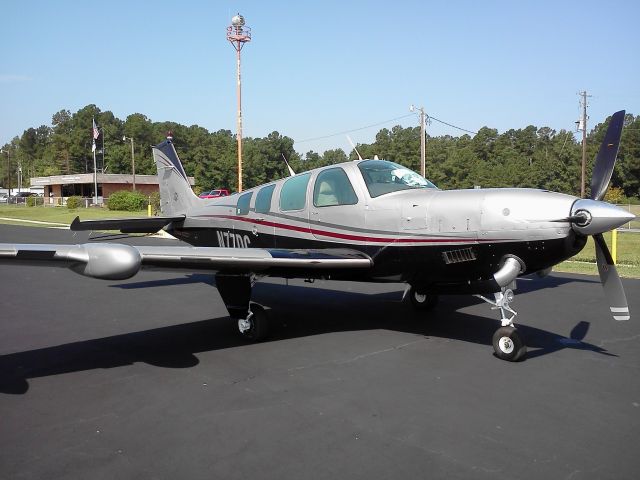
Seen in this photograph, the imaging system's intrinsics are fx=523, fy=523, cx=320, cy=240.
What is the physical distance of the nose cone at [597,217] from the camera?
551cm

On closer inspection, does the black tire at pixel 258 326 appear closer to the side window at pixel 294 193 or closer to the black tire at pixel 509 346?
the side window at pixel 294 193

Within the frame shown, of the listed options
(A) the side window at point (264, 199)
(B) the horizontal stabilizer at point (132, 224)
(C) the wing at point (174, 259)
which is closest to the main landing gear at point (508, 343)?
(C) the wing at point (174, 259)

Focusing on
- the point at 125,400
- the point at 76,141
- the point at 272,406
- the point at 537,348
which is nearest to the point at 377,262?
the point at 537,348

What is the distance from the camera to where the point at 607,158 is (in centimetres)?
652

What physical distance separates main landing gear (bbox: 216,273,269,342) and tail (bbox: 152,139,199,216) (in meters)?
4.50

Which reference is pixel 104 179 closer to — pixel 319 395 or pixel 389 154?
pixel 389 154

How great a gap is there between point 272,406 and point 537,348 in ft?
12.7

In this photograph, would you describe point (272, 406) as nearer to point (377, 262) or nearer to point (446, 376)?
point (446, 376)

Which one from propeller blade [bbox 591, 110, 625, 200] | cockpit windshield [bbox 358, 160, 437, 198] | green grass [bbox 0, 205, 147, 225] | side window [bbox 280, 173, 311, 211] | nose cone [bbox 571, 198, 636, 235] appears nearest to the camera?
nose cone [bbox 571, 198, 636, 235]

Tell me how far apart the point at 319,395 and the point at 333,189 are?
133 inches

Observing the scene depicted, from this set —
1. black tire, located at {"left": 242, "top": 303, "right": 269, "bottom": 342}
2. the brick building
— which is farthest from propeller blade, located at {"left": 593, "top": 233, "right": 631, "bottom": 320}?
the brick building

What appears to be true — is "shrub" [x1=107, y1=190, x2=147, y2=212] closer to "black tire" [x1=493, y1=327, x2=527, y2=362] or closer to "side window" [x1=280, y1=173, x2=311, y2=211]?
"side window" [x1=280, y1=173, x2=311, y2=211]

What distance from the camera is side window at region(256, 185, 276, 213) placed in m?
8.80

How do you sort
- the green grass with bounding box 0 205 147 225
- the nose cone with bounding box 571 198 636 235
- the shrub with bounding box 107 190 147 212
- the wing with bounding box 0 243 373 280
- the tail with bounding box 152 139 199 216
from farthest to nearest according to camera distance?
the shrub with bounding box 107 190 147 212 < the green grass with bounding box 0 205 147 225 < the tail with bounding box 152 139 199 216 < the nose cone with bounding box 571 198 636 235 < the wing with bounding box 0 243 373 280
